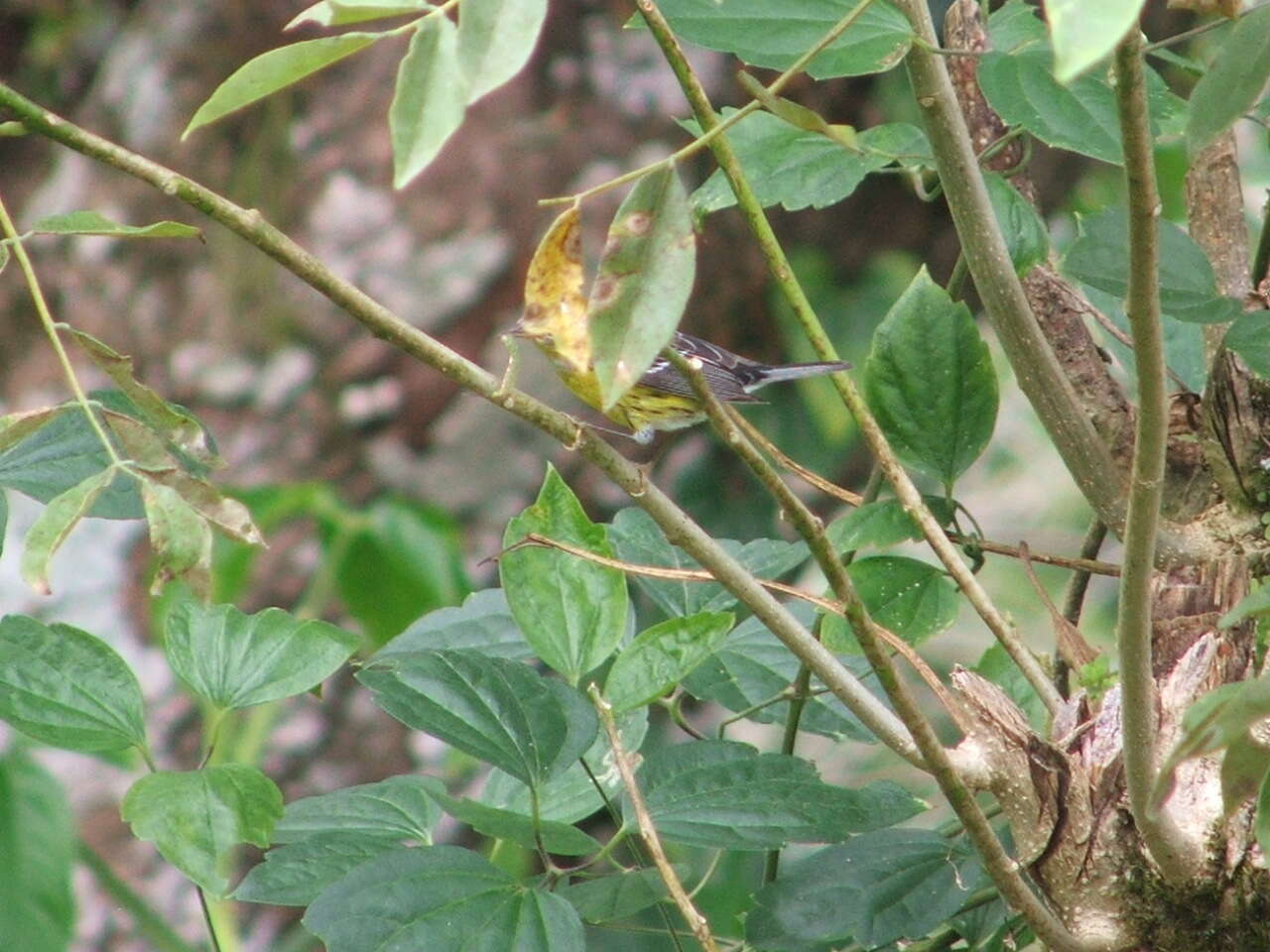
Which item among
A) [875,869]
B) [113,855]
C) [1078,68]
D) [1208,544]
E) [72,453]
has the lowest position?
[113,855]

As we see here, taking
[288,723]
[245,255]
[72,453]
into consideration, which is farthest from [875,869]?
[245,255]

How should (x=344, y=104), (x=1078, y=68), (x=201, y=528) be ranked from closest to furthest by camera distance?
1. (x=1078, y=68)
2. (x=201, y=528)
3. (x=344, y=104)

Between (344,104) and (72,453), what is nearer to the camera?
(72,453)

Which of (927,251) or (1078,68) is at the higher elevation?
(1078,68)

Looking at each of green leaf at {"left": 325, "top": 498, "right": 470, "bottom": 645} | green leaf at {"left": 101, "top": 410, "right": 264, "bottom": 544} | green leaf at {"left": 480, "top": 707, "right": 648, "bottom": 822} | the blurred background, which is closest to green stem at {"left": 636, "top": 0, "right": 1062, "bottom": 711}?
green leaf at {"left": 480, "top": 707, "right": 648, "bottom": 822}

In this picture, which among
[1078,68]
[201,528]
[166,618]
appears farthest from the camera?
[166,618]

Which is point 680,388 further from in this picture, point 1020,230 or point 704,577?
point 704,577

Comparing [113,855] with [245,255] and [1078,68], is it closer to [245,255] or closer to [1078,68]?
[245,255]
